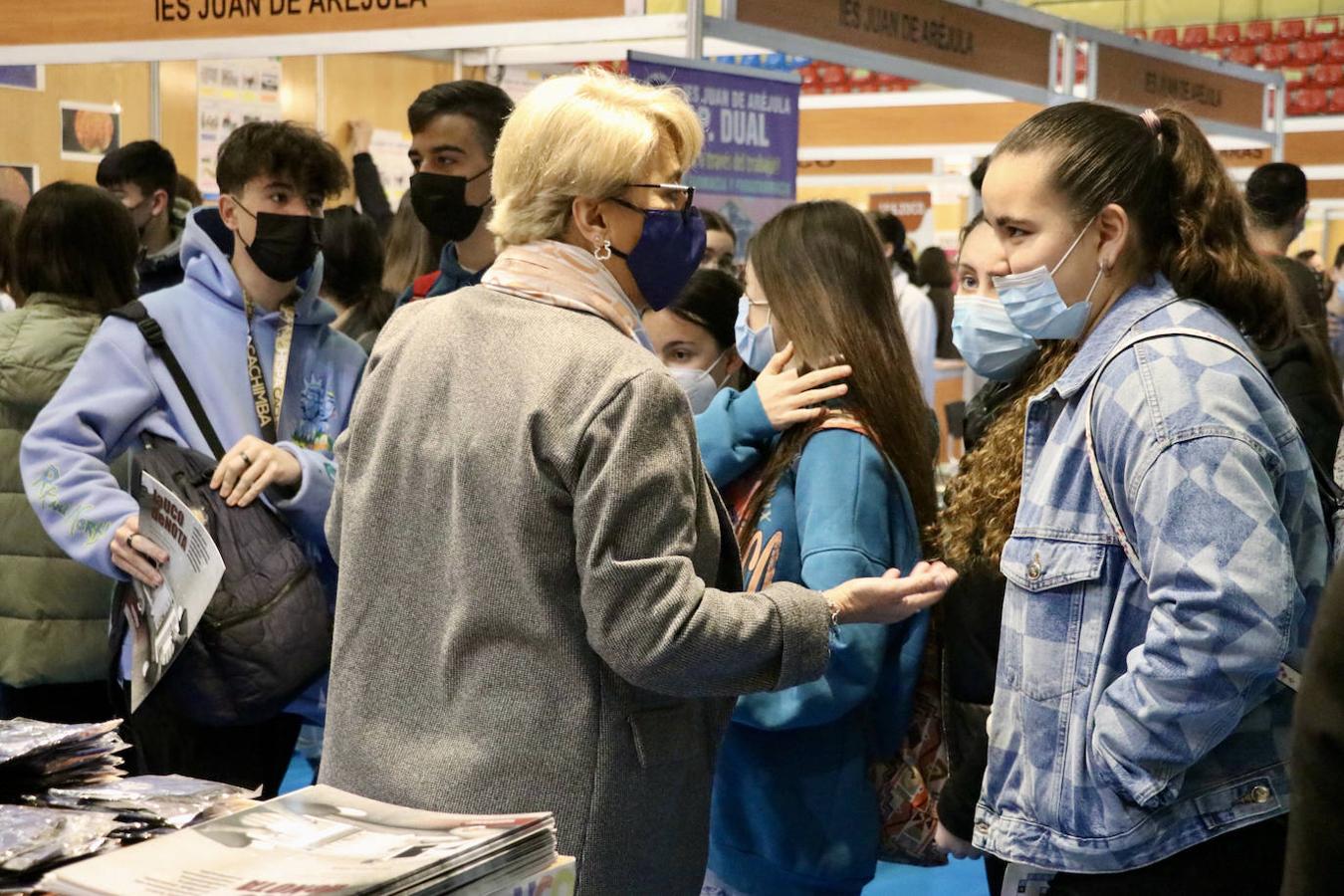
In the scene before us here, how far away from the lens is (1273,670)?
5.18 ft

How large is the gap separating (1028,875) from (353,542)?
872 mm

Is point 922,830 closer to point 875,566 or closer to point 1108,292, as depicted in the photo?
point 875,566

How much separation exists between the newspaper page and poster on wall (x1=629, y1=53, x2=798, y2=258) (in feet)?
6.49

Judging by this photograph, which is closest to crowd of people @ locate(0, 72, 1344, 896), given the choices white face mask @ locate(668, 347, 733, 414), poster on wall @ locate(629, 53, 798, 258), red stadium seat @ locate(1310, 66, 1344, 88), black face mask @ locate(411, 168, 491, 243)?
white face mask @ locate(668, 347, 733, 414)

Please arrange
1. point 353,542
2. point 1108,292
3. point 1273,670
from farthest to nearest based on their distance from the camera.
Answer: point 1108,292
point 353,542
point 1273,670

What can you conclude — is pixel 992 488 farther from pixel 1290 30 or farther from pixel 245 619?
pixel 1290 30

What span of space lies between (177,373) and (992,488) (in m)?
1.38

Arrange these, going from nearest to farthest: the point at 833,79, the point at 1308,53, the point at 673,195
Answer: the point at 673,195, the point at 1308,53, the point at 833,79

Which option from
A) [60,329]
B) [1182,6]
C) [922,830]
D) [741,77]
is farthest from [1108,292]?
[1182,6]

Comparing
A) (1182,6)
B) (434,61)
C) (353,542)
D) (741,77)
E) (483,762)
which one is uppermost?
(1182,6)

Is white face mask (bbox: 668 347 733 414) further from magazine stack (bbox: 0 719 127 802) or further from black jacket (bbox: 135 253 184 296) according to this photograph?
magazine stack (bbox: 0 719 127 802)

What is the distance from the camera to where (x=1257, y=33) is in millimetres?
19484

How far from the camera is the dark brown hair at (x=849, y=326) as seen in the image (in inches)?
88.6

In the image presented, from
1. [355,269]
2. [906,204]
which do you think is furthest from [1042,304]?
[906,204]
